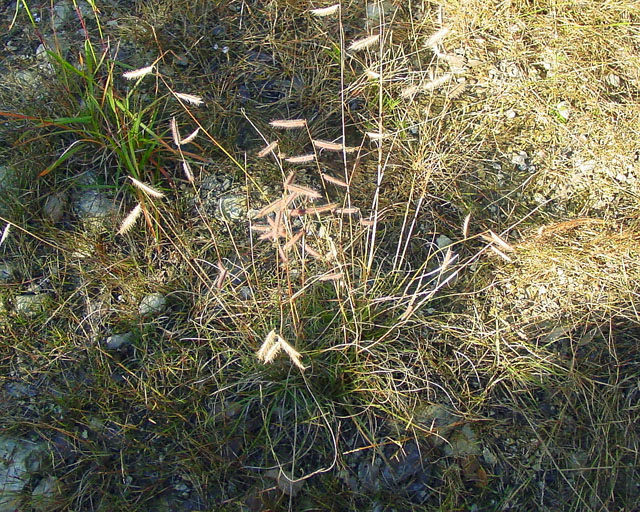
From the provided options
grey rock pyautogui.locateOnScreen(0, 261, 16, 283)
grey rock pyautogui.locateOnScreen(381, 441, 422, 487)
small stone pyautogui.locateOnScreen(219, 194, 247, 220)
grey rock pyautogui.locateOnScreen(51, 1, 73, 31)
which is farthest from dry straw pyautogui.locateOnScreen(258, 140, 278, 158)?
grey rock pyautogui.locateOnScreen(51, 1, 73, 31)

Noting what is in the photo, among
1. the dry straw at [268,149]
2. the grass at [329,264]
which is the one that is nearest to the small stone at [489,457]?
the grass at [329,264]

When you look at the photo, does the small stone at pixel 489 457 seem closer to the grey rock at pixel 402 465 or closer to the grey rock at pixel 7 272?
the grey rock at pixel 402 465

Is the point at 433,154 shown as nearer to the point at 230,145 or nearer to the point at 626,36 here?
the point at 230,145

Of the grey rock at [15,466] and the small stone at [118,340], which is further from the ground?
the small stone at [118,340]

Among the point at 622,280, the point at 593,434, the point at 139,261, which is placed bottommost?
the point at 593,434

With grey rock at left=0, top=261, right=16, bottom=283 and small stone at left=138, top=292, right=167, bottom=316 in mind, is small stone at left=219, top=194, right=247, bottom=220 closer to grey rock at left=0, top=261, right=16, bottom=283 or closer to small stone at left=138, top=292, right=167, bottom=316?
small stone at left=138, top=292, right=167, bottom=316

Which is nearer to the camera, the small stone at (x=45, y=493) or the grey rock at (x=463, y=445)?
the small stone at (x=45, y=493)

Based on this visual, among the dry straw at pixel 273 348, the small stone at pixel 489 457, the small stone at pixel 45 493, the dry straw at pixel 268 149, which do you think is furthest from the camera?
the small stone at pixel 489 457

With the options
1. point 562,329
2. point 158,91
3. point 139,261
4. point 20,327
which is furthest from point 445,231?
point 20,327
